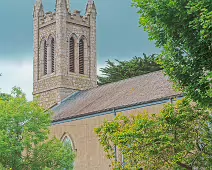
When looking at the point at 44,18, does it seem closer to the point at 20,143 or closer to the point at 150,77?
the point at 150,77

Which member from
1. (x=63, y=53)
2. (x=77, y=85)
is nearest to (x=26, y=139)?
(x=77, y=85)

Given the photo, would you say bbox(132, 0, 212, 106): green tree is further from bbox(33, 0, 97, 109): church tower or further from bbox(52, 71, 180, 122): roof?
Result: bbox(33, 0, 97, 109): church tower

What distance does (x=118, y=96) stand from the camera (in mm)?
38219

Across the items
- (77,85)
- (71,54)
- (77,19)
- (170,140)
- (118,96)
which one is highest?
(77,19)

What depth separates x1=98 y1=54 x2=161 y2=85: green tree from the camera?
60000 millimetres

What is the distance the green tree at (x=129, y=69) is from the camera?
60.0 m

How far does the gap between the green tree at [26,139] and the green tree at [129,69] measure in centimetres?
3236

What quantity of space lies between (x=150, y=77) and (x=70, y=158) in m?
12.4

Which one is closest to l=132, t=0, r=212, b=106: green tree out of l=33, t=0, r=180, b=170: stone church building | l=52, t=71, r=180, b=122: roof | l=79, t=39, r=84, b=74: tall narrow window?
l=52, t=71, r=180, b=122: roof

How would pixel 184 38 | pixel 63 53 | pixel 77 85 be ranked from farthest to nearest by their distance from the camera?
pixel 63 53
pixel 77 85
pixel 184 38

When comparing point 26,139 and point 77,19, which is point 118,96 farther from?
point 77,19

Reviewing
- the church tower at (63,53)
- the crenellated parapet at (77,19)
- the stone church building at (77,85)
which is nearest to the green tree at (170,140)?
the stone church building at (77,85)

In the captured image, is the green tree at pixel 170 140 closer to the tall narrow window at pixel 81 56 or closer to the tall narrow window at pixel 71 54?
the tall narrow window at pixel 71 54

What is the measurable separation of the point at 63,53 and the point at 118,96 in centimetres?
1321
